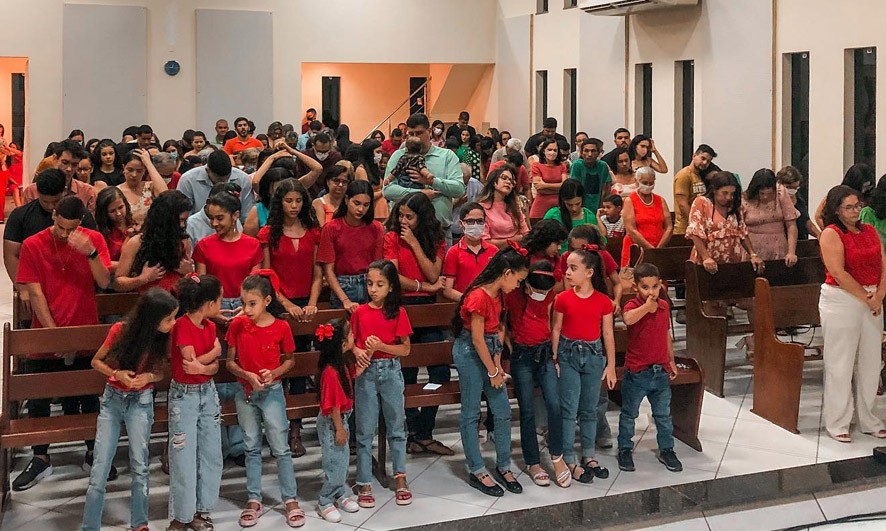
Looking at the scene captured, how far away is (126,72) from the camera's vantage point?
18141mm

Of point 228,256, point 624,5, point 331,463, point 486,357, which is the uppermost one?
point 624,5

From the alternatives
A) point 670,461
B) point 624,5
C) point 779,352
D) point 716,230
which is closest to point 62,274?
point 670,461

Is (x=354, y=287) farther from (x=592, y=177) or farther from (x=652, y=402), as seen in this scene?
(x=592, y=177)

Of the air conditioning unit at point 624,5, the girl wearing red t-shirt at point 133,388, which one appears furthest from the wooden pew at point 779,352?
the air conditioning unit at point 624,5

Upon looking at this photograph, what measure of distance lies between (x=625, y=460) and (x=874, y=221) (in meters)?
3.04

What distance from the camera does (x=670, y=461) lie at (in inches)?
249

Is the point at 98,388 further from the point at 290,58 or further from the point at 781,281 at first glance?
the point at 290,58

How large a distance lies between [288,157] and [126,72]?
10.3 meters

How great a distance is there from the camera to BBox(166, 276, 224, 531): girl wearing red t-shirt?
17.4 ft

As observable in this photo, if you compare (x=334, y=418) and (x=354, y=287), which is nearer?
(x=334, y=418)

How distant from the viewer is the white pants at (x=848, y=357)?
6941mm

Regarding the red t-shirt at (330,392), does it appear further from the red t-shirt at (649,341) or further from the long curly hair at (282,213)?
the red t-shirt at (649,341)

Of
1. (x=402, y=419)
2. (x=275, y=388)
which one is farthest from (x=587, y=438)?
(x=275, y=388)

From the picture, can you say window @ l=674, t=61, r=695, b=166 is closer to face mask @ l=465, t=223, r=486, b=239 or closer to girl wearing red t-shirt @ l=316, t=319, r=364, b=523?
face mask @ l=465, t=223, r=486, b=239
